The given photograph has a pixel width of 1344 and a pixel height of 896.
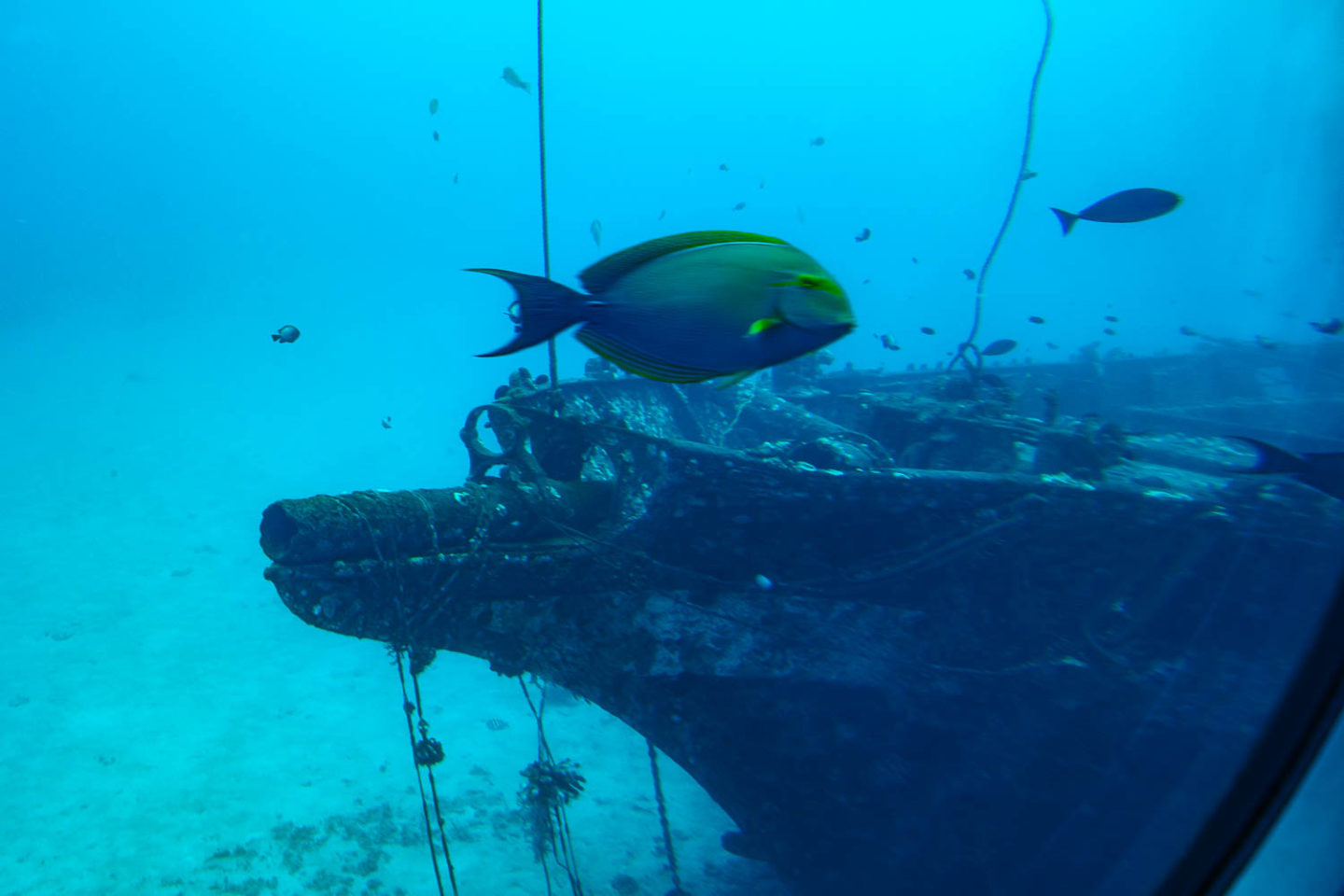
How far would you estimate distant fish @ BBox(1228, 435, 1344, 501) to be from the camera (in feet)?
9.89

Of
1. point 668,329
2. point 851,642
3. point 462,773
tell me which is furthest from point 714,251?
point 462,773

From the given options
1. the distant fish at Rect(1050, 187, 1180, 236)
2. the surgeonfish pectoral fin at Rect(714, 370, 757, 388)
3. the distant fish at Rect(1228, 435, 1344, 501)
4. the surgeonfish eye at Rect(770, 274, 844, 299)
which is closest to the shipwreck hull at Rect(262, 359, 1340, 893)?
the distant fish at Rect(1228, 435, 1344, 501)

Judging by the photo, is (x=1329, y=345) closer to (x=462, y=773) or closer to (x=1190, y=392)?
(x=1190, y=392)

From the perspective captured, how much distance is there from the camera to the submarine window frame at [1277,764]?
1.71 m

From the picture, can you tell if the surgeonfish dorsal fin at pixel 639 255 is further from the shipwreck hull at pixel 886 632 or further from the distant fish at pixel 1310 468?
the shipwreck hull at pixel 886 632

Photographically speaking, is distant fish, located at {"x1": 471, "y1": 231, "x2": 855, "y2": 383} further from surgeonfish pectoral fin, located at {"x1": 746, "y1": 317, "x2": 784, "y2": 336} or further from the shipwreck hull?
the shipwreck hull

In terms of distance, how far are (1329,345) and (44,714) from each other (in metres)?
37.6

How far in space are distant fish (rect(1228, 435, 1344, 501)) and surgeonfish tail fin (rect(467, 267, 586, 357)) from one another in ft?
11.6

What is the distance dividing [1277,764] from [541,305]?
2370 millimetres

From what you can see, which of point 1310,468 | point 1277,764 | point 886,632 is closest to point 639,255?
point 1277,764

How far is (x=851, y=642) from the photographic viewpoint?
521 centimetres

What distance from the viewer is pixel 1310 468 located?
120 inches

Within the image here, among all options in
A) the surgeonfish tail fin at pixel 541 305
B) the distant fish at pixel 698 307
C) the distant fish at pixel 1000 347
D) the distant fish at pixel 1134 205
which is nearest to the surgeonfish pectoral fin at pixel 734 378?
the distant fish at pixel 698 307

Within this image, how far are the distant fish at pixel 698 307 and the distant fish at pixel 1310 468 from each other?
3189mm
